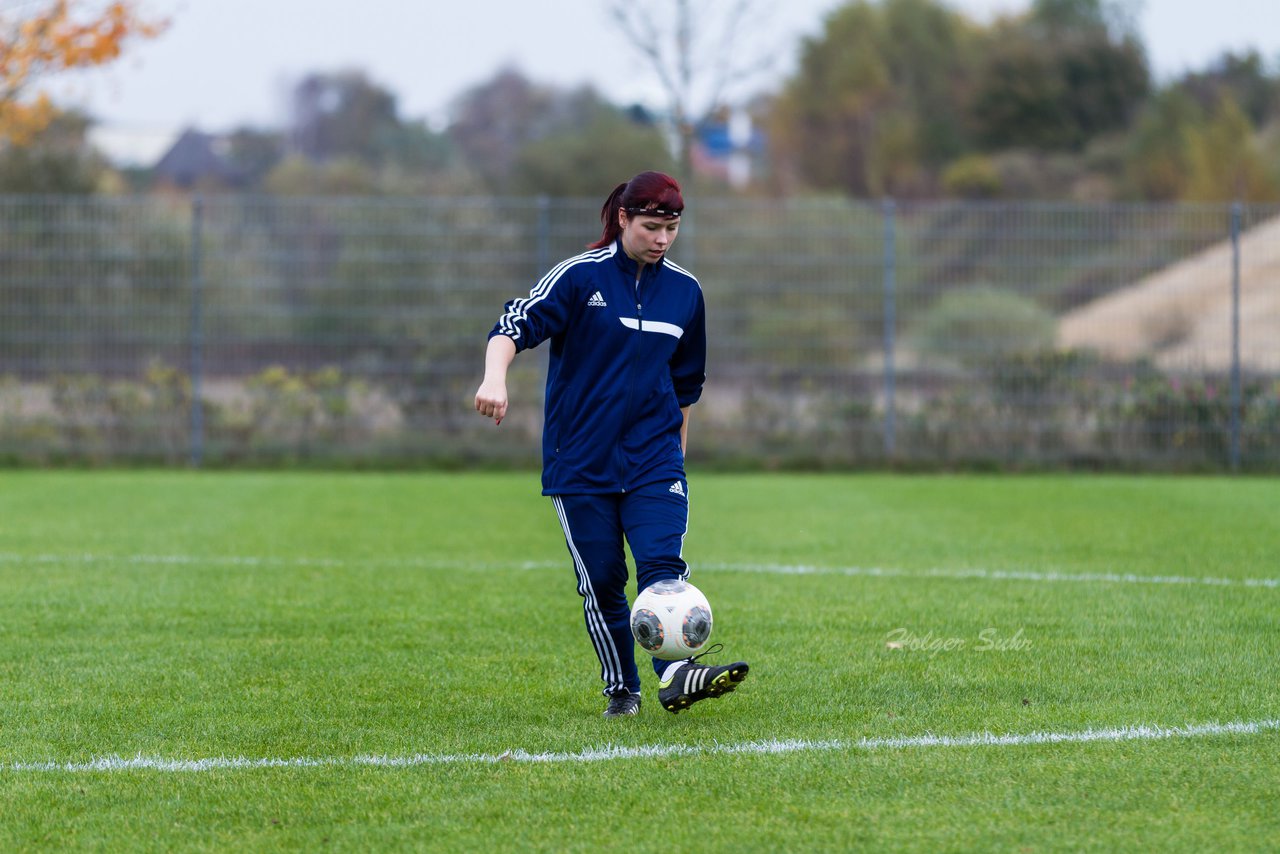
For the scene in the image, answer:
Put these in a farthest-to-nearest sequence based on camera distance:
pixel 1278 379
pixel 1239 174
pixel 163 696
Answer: pixel 1239 174 → pixel 1278 379 → pixel 163 696

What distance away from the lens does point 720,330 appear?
1603 cm

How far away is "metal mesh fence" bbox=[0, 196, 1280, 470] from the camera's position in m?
15.8

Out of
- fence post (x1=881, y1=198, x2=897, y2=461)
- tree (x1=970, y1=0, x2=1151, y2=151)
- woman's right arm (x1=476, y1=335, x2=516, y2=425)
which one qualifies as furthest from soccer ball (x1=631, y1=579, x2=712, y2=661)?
tree (x1=970, y1=0, x2=1151, y2=151)

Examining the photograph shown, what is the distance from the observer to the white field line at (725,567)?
8297 mm

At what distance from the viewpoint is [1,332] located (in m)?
16.4

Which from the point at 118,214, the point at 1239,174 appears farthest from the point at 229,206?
the point at 1239,174

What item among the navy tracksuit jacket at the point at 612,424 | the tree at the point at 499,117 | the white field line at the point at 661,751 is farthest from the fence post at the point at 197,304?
the tree at the point at 499,117

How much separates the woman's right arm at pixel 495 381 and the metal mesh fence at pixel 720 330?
1103 cm

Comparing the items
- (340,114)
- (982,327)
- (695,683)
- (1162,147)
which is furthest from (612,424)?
(340,114)

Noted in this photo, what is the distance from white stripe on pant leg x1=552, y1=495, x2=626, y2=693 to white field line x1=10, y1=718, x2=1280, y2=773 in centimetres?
55

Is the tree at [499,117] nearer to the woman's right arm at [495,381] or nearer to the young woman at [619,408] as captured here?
the young woman at [619,408]

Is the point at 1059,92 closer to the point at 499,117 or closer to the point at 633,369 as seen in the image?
the point at 499,117

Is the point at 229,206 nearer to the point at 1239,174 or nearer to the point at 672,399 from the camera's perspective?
the point at 672,399

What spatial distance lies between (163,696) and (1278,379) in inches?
511
